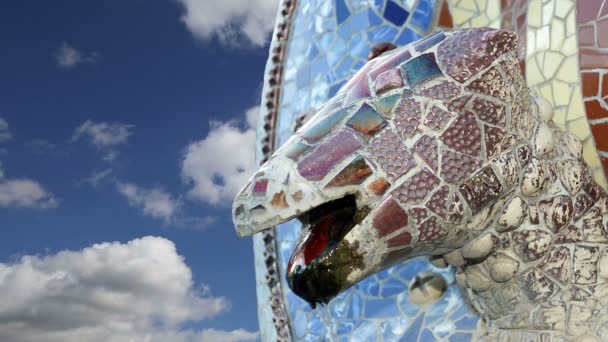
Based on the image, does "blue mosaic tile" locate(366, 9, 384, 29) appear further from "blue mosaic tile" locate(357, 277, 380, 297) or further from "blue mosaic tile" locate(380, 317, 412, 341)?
"blue mosaic tile" locate(380, 317, 412, 341)

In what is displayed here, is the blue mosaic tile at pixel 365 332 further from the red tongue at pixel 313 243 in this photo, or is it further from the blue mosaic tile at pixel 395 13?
the blue mosaic tile at pixel 395 13

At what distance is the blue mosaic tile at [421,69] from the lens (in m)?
1.47

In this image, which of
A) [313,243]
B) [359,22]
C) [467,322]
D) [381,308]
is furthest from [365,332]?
[359,22]

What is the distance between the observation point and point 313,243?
1.37 metres

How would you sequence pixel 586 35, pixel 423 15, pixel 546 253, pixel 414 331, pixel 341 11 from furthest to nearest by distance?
1. pixel 341 11
2. pixel 423 15
3. pixel 414 331
4. pixel 586 35
5. pixel 546 253

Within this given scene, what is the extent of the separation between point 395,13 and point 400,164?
1.08m

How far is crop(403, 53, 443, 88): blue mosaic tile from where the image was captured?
1.47 metres

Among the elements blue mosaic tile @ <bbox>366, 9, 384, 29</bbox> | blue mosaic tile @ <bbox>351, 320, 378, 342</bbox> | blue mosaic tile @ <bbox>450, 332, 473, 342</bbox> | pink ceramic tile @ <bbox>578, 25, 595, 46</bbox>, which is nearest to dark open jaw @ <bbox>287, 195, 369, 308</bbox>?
blue mosaic tile @ <bbox>450, 332, 473, 342</bbox>

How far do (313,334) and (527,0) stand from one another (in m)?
1.05

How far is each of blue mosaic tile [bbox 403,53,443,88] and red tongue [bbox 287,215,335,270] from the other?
30cm

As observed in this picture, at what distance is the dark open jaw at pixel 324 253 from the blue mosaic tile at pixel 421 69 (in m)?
0.26

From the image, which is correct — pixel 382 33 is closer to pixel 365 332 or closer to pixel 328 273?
pixel 365 332

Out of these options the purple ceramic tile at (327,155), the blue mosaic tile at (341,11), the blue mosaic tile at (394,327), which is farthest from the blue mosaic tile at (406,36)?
the purple ceramic tile at (327,155)

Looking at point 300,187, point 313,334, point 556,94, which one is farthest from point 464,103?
point 313,334
